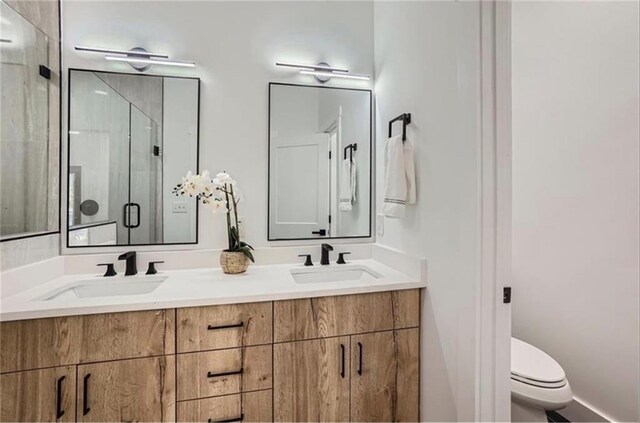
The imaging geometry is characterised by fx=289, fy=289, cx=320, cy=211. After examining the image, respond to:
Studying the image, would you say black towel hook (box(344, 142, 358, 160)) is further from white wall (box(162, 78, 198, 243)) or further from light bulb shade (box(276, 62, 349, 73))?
white wall (box(162, 78, 198, 243))

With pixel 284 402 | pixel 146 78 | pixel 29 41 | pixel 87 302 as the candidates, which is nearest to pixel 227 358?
pixel 284 402

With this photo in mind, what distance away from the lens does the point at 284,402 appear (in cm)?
130

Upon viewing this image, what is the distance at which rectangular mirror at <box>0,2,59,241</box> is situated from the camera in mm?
1244

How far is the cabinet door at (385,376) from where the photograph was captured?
137 cm

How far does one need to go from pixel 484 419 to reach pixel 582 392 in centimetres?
108

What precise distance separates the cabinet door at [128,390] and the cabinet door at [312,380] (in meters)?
0.44

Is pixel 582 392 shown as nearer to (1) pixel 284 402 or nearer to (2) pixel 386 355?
(2) pixel 386 355

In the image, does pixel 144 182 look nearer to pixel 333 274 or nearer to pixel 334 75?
pixel 333 274

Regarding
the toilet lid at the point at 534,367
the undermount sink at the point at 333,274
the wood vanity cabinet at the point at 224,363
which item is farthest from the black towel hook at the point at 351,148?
the toilet lid at the point at 534,367

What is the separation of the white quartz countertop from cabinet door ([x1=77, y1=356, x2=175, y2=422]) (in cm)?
23

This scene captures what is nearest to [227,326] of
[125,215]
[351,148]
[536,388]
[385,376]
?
[385,376]

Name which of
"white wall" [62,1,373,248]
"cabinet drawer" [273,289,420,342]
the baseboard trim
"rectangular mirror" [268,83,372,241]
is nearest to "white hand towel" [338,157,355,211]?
"rectangular mirror" [268,83,372,241]

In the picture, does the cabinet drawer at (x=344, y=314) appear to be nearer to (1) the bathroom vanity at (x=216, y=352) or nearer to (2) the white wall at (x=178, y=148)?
(1) the bathroom vanity at (x=216, y=352)

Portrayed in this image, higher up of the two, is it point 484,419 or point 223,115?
point 223,115
